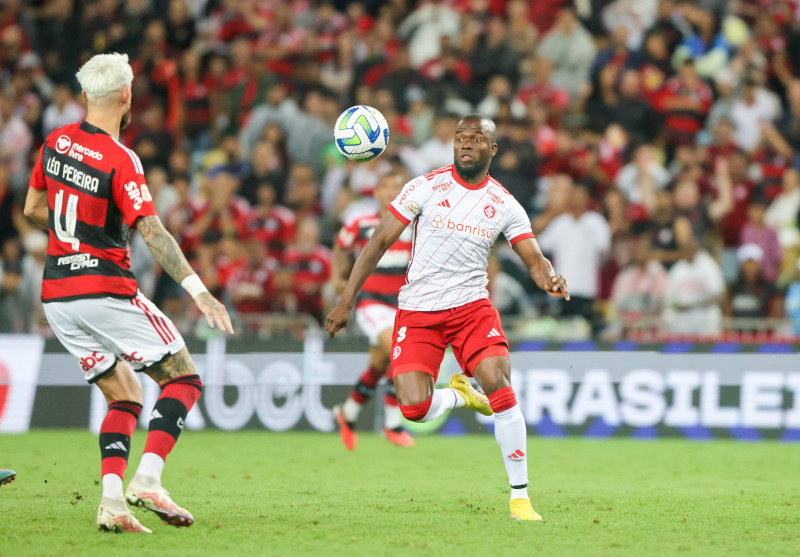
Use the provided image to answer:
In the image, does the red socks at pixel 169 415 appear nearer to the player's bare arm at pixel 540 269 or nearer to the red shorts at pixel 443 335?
the red shorts at pixel 443 335

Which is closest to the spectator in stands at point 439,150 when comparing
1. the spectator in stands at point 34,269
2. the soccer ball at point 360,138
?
the spectator in stands at point 34,269

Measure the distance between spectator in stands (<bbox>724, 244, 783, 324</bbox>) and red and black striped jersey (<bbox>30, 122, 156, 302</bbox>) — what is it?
32.4 feet

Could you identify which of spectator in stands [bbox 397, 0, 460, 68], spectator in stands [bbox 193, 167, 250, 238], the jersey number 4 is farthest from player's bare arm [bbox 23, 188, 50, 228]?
spectator in stands [bbox 397, 0, 460, 68]

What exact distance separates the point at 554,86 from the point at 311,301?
6.14 m

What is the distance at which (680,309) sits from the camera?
1438 cm

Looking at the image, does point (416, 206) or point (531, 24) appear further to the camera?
point (531, 24)

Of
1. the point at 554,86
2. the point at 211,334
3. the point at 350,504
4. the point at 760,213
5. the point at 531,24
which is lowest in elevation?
the point at 350,504

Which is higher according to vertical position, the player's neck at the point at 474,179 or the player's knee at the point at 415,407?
the player's neck at the point at 474,179

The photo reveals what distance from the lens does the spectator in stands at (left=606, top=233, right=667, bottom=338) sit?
1437cm

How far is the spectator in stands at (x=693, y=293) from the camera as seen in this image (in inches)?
559

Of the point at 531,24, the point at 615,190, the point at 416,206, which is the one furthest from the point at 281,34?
the point at 416,206

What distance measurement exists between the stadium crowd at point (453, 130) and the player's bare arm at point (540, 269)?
6919 millimetres

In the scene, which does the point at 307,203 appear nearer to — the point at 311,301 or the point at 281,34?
the point at 311,301

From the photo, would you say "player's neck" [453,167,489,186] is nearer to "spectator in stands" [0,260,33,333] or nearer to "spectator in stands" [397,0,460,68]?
"spectator in stands" [0,260,33,333]
